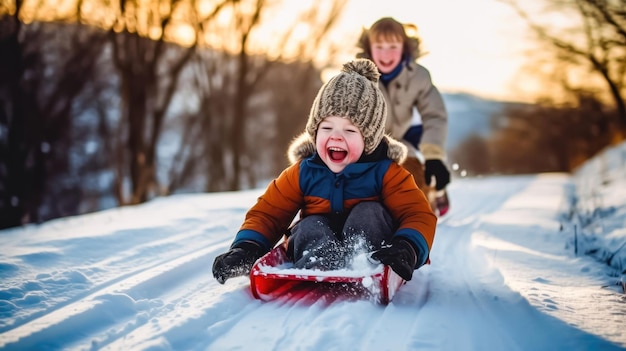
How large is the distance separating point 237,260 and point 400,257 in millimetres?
701

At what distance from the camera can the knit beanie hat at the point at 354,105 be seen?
239cm

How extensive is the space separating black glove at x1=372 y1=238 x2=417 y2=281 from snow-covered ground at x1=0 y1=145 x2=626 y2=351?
159 mm

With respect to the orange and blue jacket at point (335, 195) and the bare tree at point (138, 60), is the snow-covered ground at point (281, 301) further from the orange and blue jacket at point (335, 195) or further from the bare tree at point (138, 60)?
the bare tree at point (138, 60)

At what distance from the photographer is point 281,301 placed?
2.07m

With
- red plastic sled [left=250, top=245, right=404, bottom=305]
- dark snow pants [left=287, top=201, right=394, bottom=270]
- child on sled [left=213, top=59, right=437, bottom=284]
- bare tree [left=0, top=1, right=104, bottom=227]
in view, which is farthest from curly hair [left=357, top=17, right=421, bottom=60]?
bare tree [left=0, top=1, right=104, bottom=227]

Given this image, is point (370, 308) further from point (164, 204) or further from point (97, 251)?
point (164, 204)

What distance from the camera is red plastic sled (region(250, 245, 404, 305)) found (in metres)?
1.96

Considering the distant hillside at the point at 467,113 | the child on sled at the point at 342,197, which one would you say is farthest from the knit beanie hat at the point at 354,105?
the distant hillside at the point at 467,113

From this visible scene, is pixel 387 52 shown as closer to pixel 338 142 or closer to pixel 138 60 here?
pixel 338 142

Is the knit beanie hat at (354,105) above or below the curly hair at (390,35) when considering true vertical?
below

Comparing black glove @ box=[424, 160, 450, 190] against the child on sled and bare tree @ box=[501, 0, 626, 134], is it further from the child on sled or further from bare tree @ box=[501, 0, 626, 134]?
bare tree @ box=[501, 0, 626, 134]

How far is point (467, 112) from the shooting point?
219 ft

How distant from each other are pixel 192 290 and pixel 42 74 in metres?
10.3

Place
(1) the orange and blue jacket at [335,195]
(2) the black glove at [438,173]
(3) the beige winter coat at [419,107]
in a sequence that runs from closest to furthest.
Result: (1) the orange and blue jacket at [335,195], (2) the black glove at [438,173], (3) the beige winter coat at [419,107]
